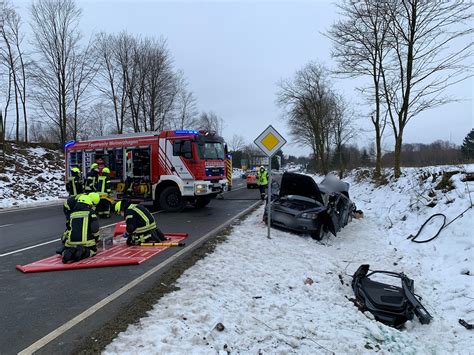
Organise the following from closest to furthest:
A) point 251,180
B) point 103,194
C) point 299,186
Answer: point 299,186
point 103,194
point 251,180

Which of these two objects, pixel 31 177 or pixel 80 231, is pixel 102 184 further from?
pixel 31 177

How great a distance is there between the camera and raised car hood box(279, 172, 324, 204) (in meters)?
9.90

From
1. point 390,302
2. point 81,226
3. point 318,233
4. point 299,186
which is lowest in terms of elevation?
point 390,302

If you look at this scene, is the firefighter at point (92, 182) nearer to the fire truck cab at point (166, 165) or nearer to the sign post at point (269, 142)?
the fire truck cab at point (166, 165)

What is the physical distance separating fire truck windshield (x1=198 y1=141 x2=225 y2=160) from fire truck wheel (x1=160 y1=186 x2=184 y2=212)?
5.74 feet

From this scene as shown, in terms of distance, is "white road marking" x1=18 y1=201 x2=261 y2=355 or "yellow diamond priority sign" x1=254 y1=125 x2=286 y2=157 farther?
"yellow diamond priority sign" x1=254 y1=125 x2=286 y2=157

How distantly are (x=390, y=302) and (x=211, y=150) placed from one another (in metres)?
9.82

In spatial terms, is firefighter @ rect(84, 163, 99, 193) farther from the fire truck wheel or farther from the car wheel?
the car wheel

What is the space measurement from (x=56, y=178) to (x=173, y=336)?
24.6 m

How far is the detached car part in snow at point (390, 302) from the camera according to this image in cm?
458

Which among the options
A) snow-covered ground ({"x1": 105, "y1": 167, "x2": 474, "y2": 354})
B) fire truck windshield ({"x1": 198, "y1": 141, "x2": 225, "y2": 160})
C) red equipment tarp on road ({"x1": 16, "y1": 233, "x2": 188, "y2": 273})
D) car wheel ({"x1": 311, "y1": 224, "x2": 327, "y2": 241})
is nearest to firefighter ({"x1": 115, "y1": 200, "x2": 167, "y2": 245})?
red equipment tarp on road ({"x1": 16, "y1": 233, "x2": 188, "y2": 273})

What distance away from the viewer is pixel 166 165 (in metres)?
13.2

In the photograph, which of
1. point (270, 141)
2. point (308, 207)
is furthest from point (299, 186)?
point (270, 141)

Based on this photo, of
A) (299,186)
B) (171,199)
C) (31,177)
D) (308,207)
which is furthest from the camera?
(31,177)
